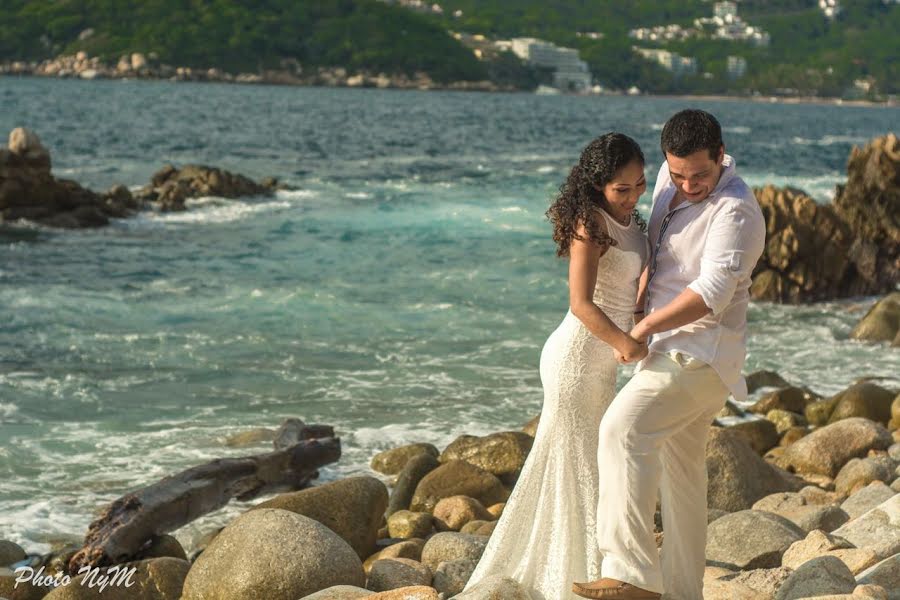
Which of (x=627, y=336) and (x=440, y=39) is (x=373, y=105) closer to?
(x=440, y=39)

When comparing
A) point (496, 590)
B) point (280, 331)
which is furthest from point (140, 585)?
point (280, 331)

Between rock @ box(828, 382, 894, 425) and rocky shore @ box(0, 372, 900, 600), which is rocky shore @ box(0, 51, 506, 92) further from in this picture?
rocky shore @ box(0, 372, 900, 600)

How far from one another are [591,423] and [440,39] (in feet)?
583

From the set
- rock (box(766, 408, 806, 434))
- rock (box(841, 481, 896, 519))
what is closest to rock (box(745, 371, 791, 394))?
rock (box(766, 408, 806, 434))

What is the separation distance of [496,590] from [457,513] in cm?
366

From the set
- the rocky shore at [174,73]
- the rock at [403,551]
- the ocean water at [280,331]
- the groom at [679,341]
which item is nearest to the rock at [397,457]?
the ocean water at [280,331]

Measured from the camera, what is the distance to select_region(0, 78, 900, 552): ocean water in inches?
439

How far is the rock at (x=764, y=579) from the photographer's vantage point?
19.3ft

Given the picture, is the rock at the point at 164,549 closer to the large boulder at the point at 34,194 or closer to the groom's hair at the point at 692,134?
the groom's hair at the point at 692,134

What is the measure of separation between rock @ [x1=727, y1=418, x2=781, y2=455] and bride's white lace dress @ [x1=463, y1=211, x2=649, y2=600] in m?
6.11

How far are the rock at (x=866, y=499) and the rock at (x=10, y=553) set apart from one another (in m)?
5.67

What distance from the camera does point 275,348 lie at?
15102 millimetres

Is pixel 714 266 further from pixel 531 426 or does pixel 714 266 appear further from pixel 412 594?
pixel 531 426

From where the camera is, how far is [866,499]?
8.43 metres
